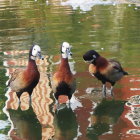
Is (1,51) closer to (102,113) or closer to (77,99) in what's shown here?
(77,99)

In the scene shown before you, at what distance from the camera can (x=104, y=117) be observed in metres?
7.52

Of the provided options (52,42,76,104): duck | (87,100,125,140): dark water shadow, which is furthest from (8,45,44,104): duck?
(87,100,125,140): dark water shadow

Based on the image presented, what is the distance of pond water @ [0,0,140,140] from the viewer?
6977 mm

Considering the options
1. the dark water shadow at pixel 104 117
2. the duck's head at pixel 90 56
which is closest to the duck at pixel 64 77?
the duck's head at pixel 90 56

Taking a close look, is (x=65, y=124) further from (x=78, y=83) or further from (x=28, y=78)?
(x=78, y=83)

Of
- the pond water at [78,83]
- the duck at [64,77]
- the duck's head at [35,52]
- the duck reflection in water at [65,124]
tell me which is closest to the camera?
the duck reflection in water at [65,124]

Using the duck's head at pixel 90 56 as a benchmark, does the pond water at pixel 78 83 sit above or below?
below

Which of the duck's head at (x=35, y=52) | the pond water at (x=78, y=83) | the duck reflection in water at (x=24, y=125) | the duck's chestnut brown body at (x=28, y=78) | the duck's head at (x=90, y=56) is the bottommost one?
the duck reflection in water at (x=24, y=125)

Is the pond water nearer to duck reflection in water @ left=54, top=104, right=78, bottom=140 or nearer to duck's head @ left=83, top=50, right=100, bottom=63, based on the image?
duck reflection in water @ left=54, top=104, right=78, bottom=140

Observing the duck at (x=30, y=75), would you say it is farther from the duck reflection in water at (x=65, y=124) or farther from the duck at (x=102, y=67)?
the duck at (x=102, y=67)

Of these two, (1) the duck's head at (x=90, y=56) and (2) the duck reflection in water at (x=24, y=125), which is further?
(1) the duck's head at (x=90, y=56)

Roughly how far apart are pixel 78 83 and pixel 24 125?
95.8 inches

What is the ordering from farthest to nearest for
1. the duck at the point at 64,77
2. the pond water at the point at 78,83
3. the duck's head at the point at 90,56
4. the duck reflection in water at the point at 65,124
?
the duck's head at the point at 90,56 < the duck at the point at 64,77 < the pond water at the point at 78,83 < the duck reflection in water at the point at 65,124

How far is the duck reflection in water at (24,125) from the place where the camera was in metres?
6.79
